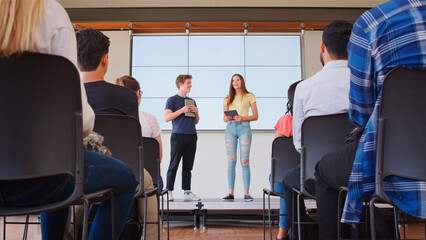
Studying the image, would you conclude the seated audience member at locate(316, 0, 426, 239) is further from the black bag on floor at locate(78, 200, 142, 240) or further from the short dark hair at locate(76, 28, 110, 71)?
the black bag on floor at locate(78, 200, 142, 240)

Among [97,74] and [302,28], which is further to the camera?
[302,28]

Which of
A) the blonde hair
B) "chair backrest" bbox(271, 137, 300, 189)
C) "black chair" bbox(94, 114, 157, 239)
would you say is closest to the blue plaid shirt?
the blonde hair

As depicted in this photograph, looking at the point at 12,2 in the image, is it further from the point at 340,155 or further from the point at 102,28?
the point at 102,28

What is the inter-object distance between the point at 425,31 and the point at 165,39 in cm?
554

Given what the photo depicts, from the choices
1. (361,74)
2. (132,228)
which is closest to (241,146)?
(132,228)

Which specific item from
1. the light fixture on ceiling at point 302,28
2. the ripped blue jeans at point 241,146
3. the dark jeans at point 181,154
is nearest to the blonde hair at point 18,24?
the dark jeans at point 181,154

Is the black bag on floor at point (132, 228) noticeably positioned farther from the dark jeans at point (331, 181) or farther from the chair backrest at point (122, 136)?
the dark jeans at point (331, 181)

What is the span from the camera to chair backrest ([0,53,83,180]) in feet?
3.18

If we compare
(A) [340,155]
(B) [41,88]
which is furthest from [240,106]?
(B) [41,88]

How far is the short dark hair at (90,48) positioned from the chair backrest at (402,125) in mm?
1274

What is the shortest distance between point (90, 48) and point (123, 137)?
43 cm

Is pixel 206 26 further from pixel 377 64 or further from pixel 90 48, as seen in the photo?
pixel 377 64

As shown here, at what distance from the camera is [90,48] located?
1.85 meters

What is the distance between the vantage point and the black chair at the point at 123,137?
1769 millimetres
